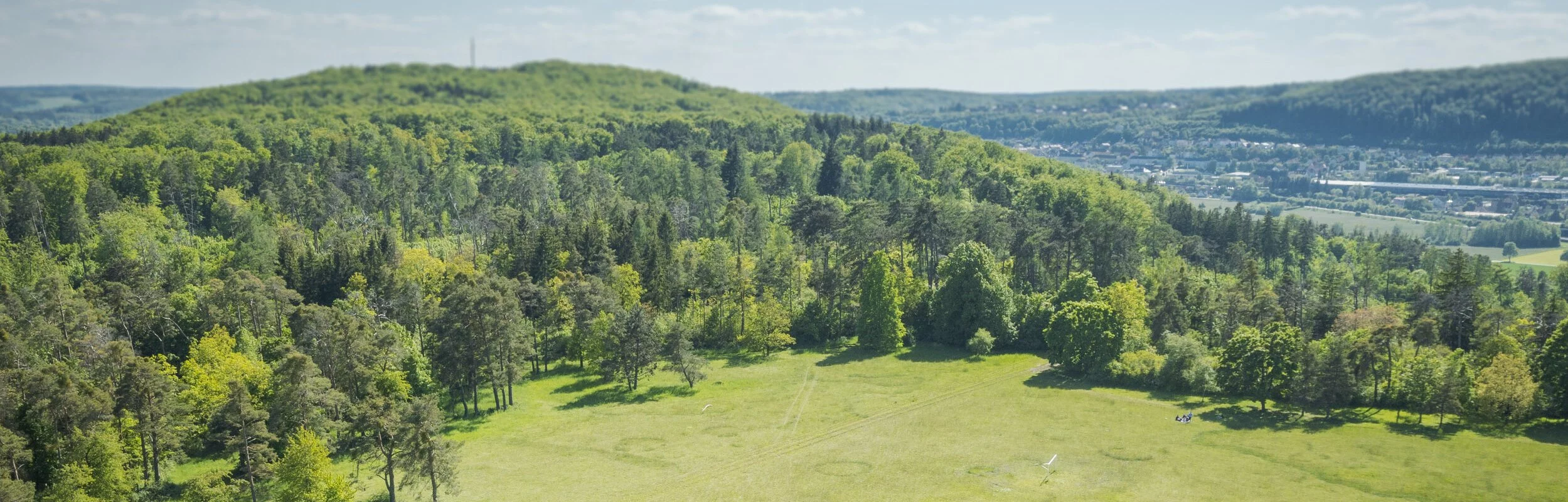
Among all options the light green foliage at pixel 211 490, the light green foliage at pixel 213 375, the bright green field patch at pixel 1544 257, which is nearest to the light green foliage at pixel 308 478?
the light green foliage at pixel 211 490

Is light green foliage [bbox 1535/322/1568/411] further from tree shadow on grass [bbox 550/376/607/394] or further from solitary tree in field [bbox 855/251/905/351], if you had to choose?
tree shadow on grass [bbox 550/376/607/394]

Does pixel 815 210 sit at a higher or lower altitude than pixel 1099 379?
higher

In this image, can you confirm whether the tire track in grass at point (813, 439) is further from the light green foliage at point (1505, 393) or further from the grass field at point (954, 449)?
the light green foliage at point (1505, 393)

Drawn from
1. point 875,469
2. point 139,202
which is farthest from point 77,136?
point 875,469

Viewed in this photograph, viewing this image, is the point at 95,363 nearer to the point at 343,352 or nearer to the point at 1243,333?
the point at 343,352

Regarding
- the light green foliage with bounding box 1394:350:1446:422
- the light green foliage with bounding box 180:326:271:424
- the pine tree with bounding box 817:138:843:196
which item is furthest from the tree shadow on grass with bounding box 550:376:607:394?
the pine tree with bounding box 817:138:843:196

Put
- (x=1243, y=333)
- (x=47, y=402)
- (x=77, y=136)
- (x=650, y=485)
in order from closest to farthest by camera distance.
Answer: (x=47, y=402) → (x=650, y=485) → (x=1243, y=333) → (x=77, y=136)

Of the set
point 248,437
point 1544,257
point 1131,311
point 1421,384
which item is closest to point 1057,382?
point 1131,311
